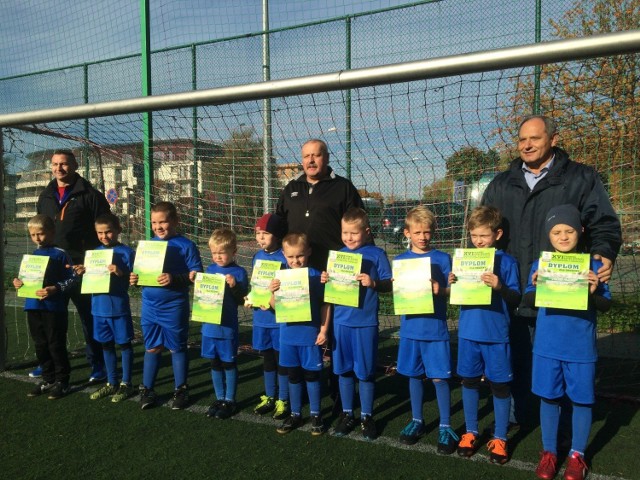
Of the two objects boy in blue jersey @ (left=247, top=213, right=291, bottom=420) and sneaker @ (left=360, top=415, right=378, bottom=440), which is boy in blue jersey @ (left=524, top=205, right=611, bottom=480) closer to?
sneaker @ (left=360, top=415, right=378, bottom=440)

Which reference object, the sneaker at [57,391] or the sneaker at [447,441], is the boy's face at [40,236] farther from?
the sneaker at [447,441]

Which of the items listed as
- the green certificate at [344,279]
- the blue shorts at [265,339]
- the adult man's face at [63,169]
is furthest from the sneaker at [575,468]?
the adult man's face at [63,169]

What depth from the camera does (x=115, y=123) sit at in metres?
5.26

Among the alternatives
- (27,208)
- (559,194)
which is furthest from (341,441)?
(27,208)

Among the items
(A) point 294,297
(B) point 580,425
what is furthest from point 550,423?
(A) point 294,297

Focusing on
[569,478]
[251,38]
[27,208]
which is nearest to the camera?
[569,478]

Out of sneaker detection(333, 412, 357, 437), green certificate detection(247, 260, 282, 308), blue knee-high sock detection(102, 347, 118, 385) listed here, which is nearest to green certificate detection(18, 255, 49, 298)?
blue knee-high sock detection(102, 347, 118, 385)

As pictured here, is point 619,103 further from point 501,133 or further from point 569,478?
point 569,478

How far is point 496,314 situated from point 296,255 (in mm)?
1309

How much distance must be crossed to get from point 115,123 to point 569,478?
4818 mm

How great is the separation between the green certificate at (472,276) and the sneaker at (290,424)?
1.41 metres

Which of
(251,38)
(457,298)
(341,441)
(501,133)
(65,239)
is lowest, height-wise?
(341,441)

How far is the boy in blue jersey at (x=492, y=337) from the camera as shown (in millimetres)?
3098

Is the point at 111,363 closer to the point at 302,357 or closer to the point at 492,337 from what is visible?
the point at 302,357
